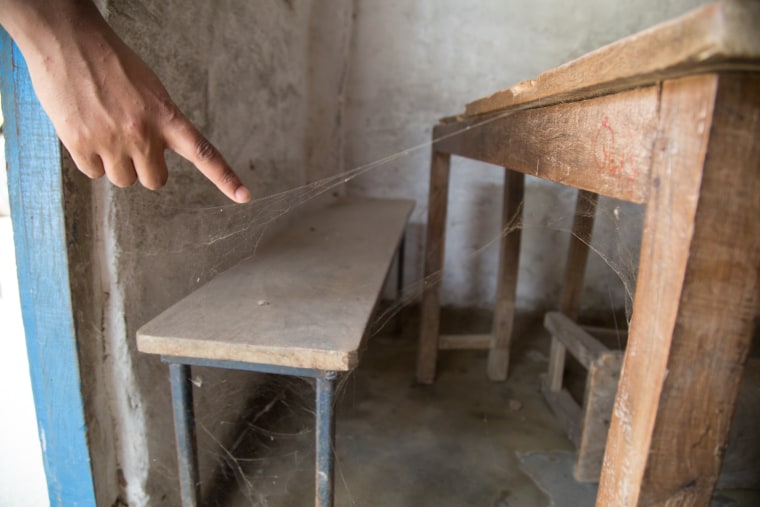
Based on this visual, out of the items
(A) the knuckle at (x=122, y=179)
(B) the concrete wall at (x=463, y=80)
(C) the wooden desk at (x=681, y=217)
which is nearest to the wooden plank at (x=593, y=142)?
(C) the wooden desk at (x=681, y=217)

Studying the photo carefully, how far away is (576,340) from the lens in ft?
6.91

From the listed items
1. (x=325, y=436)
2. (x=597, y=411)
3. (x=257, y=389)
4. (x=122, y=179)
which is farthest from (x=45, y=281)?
(x=597, y=411)

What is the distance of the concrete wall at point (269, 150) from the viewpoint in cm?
127

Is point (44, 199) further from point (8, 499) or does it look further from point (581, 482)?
point (581, 482)

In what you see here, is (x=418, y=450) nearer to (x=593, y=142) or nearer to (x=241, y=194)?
(x=241, y=194)

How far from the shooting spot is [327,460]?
3.88 feet

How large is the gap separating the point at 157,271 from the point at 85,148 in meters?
0.65

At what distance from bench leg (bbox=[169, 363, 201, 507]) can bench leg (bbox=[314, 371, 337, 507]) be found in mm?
373

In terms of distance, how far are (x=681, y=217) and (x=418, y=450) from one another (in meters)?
1.87

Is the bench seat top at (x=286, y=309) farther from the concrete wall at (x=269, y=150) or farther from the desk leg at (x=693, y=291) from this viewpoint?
the desk leg at (x=693, y=291)

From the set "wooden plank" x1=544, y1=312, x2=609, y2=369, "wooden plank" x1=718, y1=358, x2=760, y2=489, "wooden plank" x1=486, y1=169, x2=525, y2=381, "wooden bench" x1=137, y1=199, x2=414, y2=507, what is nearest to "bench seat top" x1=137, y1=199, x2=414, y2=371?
"wooden bench" x1=137, y1=199, x2=414, y2=507

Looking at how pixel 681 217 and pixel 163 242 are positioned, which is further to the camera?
pixel 163 242

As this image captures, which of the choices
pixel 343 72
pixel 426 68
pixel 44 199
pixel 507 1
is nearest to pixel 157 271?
pixel 44 199

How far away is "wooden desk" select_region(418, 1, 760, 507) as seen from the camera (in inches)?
18.1
